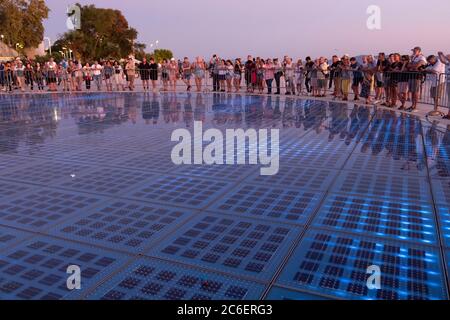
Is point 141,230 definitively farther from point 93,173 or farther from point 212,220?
point 93,173

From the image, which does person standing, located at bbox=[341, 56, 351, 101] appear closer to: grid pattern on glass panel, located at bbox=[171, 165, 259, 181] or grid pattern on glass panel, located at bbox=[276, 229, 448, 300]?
grid pattern on glass panel, located at bbox=[171, 165, 259, 181]

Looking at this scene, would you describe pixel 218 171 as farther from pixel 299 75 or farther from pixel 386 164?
pixel 299 75

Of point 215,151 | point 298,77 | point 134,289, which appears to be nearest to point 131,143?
point 215,151

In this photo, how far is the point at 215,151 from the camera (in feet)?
26.4

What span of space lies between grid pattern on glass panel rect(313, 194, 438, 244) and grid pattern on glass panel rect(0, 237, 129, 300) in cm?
239

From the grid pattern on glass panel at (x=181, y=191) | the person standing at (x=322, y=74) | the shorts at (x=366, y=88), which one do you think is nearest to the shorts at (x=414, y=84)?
the shorts at (x=366, y=88)

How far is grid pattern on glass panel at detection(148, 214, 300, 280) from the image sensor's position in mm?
3840

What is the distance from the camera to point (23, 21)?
5762 centimetres

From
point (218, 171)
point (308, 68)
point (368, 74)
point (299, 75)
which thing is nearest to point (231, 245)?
point (218, 171)

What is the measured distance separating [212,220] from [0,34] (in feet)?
195

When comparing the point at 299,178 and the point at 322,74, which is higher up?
the point at 322,74

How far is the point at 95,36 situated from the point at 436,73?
63.2 meters

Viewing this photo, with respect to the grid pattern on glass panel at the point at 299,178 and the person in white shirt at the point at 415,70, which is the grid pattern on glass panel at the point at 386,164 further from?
the person in white shirt at the point at 415,70

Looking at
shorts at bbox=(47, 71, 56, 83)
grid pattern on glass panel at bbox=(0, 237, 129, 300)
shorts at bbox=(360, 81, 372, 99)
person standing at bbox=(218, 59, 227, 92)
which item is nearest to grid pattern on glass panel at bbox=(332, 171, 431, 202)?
grid pattern on glass panel at bbox=(0, 237, 129, 300)
